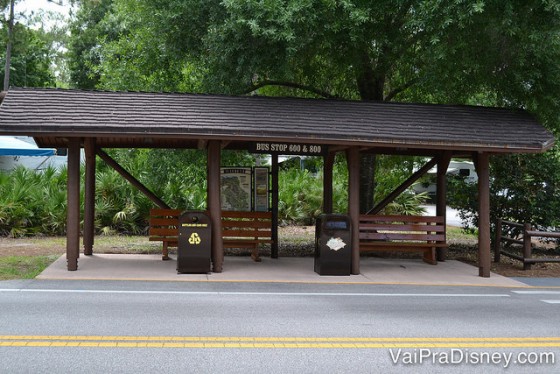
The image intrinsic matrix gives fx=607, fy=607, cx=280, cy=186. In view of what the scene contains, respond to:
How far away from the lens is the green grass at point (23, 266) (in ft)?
37.1

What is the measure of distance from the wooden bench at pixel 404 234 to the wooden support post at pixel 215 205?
10.2ft

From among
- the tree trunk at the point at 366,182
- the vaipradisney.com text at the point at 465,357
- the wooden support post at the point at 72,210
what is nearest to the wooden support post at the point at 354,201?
the tree trunk at the point at 366,182

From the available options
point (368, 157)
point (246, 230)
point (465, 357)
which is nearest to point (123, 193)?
point (246, 230)

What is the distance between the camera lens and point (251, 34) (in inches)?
524

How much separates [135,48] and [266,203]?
556cm

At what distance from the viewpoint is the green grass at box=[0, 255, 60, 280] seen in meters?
11.3

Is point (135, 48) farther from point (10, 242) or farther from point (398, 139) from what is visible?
point (398, 139)

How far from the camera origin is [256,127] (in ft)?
38.1

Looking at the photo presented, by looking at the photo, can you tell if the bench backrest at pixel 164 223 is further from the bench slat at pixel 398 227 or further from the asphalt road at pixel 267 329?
the bench slat at pixel 398 227

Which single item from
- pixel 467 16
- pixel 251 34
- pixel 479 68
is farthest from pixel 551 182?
pixel 251 34

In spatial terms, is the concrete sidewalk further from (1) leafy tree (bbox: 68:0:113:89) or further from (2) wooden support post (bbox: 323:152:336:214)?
(1) leafy tree (bbox: 68:0:113:89)

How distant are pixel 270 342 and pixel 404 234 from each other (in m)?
7.29

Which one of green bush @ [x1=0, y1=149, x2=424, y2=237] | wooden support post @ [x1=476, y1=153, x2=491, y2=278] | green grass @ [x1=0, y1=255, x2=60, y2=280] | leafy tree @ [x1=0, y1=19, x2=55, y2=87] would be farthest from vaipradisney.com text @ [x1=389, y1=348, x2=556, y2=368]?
leafy tree @ [x1=0, y1=19, x2=55, y2=87]

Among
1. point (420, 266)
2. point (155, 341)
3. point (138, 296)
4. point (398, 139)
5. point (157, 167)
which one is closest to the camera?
point (155, 341)
